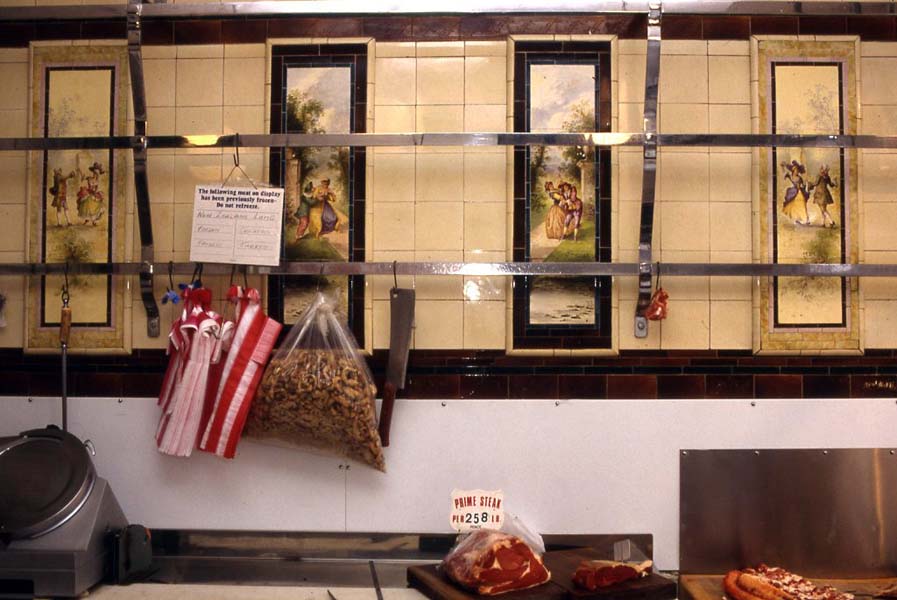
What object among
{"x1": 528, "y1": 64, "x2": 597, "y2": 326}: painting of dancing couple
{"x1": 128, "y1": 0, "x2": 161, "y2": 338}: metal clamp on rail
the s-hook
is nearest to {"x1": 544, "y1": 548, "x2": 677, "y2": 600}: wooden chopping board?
{"x1": 528, "y1": 64, "x2": 597, "y2": 326}: painting of dancing couple

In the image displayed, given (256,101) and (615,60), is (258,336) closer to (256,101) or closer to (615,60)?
(256,101)

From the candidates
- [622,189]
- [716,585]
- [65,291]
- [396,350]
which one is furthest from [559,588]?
[65,291]

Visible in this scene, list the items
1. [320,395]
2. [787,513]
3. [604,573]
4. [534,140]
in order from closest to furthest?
[604,573]
[320,395]
[534,140]
[787,513]

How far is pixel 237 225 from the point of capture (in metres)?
2.54

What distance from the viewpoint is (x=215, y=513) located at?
8.59ft

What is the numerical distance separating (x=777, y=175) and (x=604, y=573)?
4.33 feet

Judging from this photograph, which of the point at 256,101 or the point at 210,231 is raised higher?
the point at 256,101

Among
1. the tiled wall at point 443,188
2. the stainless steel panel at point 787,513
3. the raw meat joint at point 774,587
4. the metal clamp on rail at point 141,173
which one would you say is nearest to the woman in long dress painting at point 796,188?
the stainless steel panel at point 787,513

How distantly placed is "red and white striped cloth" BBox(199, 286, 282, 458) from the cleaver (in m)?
0.35

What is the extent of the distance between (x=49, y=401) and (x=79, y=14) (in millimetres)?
1206

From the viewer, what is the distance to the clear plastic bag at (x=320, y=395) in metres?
2.37

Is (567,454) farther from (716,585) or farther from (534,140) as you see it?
(534,140)

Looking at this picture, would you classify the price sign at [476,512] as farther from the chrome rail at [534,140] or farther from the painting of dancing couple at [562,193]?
the chrome rail at [534,140]

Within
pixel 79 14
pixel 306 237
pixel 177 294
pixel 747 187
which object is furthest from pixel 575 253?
pixel 79 14
